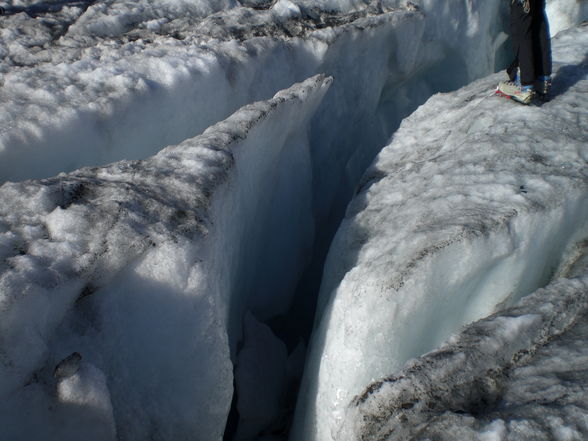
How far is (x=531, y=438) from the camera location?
38.6 inches

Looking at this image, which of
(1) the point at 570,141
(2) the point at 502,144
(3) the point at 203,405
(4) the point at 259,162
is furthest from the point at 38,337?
(1) the point at 570,141

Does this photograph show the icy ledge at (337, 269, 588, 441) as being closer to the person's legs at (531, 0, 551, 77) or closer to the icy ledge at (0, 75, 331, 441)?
the icy ledge at (0, 75, 331, 441)

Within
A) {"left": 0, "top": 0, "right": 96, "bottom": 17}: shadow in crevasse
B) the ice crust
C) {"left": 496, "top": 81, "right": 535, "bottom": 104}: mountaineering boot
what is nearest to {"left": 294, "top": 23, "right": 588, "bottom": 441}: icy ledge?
{"left": 496, "top": 81, "right": 535, "bottom": 104}: mountaineering boot

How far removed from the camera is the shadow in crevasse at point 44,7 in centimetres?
283

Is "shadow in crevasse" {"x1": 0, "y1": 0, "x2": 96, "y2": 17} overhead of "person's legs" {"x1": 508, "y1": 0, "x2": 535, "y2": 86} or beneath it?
overhead

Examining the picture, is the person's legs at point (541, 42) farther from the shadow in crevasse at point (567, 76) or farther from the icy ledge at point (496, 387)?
the icy ledge at point (496, 387)

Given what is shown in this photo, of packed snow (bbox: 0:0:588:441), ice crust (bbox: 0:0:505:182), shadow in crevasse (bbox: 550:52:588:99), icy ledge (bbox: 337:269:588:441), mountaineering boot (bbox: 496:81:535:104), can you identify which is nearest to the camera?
icy ledge (bbox: 337:269:588:441)

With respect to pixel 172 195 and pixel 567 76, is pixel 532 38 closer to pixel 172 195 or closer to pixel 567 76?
pixel 567 76

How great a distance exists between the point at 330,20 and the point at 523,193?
1853mm

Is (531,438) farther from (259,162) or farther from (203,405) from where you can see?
(259,162)

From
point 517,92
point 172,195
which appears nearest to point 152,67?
point 172,195

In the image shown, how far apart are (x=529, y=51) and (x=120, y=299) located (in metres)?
2.37

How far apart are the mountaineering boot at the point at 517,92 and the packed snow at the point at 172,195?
217 mm

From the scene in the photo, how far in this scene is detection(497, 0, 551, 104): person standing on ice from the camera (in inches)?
101
